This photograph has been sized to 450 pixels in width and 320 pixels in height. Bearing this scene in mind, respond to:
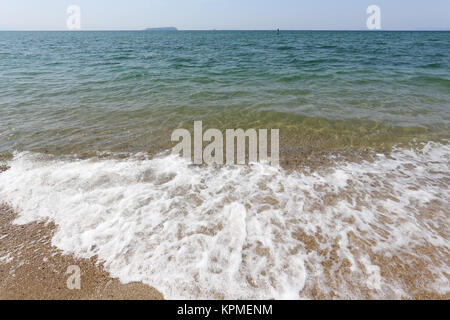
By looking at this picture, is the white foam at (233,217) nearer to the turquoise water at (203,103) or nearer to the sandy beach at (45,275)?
the sandy beach at (45,275)

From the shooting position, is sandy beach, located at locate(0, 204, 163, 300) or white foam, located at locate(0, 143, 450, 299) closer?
sandy beach, located at locate(0, 204, 163, 300)

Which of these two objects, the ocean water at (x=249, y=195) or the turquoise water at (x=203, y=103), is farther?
the turquoise water at (x=203, y=103)

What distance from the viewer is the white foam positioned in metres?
3.08

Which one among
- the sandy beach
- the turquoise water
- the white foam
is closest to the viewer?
the sandy beach

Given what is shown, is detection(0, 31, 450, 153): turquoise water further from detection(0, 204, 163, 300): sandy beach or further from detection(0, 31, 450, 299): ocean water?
detection(0, 204, 163, 300): sandy beach

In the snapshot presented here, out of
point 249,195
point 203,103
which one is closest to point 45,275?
point 249,195

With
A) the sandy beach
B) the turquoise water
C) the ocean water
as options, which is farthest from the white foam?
the turquoise water

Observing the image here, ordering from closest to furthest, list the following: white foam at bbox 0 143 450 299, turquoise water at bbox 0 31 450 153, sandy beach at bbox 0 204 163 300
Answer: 1. sandy beach at bbox 0 204 163 300
2. white foam at bbox 0 143 450 299
3. turquoise water at bbox 0 31 450 153

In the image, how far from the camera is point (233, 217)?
4.02 m

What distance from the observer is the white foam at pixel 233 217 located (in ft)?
10.1

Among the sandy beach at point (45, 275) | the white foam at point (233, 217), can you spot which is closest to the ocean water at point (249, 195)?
the white foam at point (233, 217)

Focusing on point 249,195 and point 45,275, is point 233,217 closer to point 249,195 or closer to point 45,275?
point 249,195

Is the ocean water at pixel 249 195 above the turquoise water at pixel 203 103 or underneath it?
underneath

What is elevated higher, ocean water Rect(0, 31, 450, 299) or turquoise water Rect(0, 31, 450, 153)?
turquoise water Rect(0, 31, 450, 153)
